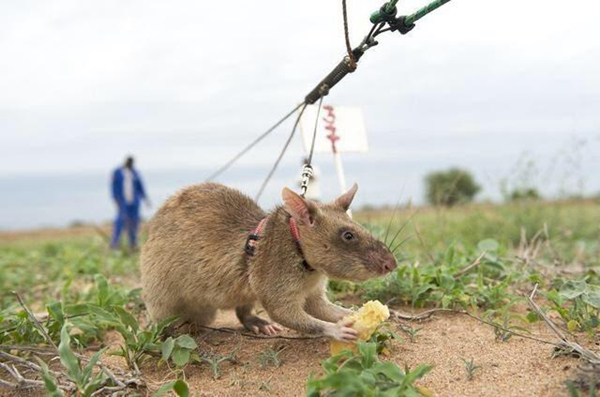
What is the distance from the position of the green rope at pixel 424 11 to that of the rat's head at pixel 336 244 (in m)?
1.05

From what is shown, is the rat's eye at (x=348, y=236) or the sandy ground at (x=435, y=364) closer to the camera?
the sandy ground at (x=435, y=364)

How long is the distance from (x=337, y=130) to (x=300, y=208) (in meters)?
1.29

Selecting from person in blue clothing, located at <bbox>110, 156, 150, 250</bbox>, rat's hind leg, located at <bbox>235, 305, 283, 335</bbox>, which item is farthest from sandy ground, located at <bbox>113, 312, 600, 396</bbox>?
person in blue clothing, located at <bbox>110, 156, 150, 250</bbox>

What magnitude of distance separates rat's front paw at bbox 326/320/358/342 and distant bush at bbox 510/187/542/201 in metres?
5.67

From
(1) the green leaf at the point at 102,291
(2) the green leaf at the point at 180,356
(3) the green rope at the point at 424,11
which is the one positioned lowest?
(2) the green leaf at the point at 180,356

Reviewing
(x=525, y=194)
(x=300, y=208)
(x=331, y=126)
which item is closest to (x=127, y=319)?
(x=300, y=208)

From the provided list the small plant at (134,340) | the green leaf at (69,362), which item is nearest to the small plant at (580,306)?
the small plant at (134,340)

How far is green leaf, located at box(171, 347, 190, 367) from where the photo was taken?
111 inches

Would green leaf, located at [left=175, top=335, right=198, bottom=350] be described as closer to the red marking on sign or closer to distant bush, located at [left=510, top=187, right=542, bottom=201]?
the red marking on sign

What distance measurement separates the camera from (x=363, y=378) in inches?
88.4

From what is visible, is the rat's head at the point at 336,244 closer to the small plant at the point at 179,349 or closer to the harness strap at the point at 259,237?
the harness strap at the point at 259,237

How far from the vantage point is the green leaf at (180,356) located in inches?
111

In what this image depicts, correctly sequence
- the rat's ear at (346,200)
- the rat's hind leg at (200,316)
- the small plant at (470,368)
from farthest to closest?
the rat's hind leg at (200,316), the rat's ear at (346,200), the small plant at (470,368)

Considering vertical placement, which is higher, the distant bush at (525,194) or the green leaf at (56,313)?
the green leaf at (56,313)
